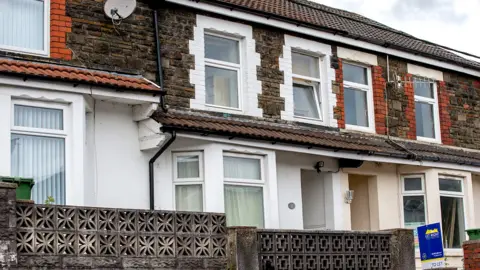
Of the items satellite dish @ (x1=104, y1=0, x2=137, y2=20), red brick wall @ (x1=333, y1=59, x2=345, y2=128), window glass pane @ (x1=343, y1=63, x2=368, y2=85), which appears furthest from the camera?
window glass pane @ (x1=343, y1=63, x2=368, y2=85)

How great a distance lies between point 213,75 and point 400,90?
523 centimetres

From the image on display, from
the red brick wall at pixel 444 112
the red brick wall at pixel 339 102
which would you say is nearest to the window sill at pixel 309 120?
the red brick wall at pixel 339 102

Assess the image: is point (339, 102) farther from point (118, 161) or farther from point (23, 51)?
point (23, 51)

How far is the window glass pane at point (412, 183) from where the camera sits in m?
21.0

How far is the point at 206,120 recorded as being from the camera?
16.9m

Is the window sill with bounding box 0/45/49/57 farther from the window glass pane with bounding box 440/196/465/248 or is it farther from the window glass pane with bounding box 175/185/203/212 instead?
the window glass pane with bounding box 440/196/465/248

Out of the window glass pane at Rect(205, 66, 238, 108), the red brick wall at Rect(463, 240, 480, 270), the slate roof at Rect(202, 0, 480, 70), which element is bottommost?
the red brick wall at Rect(463, 240, 480, 270)

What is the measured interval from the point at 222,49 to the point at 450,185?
6.32 metres

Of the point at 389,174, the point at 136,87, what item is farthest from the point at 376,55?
the point at 136,87

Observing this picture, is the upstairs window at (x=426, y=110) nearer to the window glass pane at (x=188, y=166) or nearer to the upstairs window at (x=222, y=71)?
the upstairs window at (x=222, y=71)

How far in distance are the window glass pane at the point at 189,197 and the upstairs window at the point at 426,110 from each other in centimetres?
681

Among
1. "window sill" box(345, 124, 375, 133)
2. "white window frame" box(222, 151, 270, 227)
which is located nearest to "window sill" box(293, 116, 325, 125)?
"window sill" box(345, 124, 375, 133)

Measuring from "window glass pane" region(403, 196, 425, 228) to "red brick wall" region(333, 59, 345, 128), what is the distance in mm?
2398

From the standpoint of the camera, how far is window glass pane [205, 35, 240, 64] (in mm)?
18078
